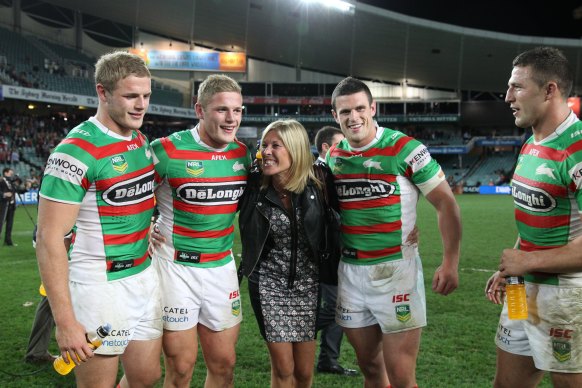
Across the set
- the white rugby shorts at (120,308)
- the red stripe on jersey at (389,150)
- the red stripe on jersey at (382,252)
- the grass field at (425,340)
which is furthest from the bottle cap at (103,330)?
the grass field at (425,340)

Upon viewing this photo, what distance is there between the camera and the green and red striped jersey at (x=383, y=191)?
11.8 feet

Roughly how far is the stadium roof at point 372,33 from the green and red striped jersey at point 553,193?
122 feet

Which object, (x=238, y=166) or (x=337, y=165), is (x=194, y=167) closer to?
(x=238, y=166)

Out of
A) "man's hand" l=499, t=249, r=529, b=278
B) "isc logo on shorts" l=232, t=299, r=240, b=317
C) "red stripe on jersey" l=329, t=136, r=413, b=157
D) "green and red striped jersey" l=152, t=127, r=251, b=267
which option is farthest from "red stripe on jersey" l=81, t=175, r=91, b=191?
"man's hand" l=499, t=249, r=529, b=278

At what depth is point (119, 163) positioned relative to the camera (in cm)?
304

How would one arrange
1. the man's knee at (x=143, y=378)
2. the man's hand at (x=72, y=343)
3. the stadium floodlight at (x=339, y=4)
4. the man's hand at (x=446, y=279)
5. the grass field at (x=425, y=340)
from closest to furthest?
1. the man's hand at (x=72, y=343)
2. the man's knee at (x=143, y=378)
3. the man's hand at (x=446, y=279)
4. the grass field at (x=425, y=340)
5. the stadium floodlight at (x=339, y=4)

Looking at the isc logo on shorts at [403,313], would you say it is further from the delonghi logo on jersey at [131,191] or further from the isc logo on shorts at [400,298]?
the delonghi logo on jersey at [131,191]

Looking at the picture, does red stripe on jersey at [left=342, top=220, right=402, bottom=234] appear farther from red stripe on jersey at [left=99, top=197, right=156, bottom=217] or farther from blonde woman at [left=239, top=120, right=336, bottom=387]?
red stripe on jersey at [left=99, top=197, right=156, bottom=217]

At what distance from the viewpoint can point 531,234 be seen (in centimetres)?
305

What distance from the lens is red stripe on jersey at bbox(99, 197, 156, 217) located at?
9.95ft

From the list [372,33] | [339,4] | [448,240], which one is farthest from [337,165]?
[372,33]

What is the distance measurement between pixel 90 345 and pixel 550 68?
9.62 ft

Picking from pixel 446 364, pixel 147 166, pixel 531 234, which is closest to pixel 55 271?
pixel 147 166

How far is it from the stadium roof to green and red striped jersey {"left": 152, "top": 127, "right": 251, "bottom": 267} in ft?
120
